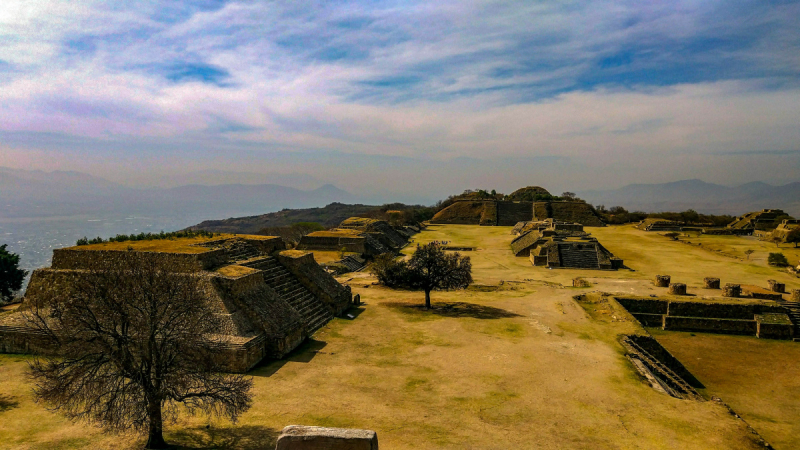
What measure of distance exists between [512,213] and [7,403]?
8053cm

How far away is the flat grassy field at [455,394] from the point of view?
998 centimetres

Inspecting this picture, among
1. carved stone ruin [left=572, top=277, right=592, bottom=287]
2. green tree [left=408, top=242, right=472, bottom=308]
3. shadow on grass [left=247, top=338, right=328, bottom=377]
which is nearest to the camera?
shadow on grass [left=247, top=338, right=328, bottom=377]

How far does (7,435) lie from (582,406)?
47.6 feet

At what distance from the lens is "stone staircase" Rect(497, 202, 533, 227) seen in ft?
264

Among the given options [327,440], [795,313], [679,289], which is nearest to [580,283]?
[679,289]

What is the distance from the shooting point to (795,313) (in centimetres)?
2380

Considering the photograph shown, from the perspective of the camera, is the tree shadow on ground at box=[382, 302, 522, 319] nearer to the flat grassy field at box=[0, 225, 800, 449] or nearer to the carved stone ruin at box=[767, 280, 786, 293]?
the flat grassy field at box=[0, 225, 800, 449]

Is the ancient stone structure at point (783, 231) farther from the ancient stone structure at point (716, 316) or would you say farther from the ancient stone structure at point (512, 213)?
the ancient stone structure at point (716, 316)

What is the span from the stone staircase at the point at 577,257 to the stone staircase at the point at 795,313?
14.0 meters

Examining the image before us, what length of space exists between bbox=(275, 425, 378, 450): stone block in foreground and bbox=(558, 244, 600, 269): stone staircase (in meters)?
34.8

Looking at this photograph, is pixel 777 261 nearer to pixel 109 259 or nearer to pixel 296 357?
pixel 296 357

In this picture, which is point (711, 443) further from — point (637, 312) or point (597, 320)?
point (637, 312)

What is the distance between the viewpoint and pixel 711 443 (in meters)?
10.1

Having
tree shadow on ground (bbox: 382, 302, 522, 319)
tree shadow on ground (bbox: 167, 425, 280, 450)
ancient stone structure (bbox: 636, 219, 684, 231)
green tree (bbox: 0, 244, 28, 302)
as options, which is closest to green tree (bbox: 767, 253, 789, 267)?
ancient stone structure (bbox: 636, 219, 684, 231)
